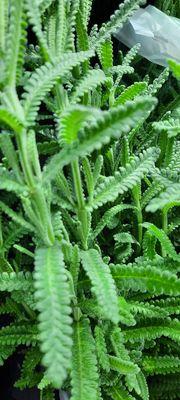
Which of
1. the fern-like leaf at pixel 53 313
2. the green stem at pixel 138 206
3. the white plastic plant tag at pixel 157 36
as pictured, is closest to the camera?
the fern-like leaf at pixel 53 313

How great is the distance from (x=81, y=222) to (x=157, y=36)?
1.71ft

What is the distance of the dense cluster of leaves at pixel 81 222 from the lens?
50 centimetres

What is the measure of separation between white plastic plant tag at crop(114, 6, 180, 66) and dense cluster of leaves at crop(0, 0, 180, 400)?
11 centimetres

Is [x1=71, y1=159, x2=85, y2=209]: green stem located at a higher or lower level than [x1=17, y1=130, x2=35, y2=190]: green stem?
lower

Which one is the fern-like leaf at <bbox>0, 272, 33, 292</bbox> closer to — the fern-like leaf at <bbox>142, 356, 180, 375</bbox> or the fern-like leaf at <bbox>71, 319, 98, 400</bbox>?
the fern-like leaf at <bbox>71, 319, 98, 400</bbox>

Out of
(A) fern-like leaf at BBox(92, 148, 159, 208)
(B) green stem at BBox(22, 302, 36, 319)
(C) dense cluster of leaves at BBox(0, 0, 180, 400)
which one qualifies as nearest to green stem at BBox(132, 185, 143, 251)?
(C) dense cluster of leaves at BBox(0, 0, 180, 400)

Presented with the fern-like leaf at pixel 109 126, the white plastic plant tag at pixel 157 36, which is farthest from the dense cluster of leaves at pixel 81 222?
the white plastic plant tag at pixel 157 36

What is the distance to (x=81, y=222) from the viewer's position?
2.14 ft

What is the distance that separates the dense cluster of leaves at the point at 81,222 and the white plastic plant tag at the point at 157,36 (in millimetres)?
106

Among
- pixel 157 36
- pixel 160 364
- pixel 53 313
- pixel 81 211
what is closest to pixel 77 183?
pixel 81 211

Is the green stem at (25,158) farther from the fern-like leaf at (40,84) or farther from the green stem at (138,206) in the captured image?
the green stem at (138,206)

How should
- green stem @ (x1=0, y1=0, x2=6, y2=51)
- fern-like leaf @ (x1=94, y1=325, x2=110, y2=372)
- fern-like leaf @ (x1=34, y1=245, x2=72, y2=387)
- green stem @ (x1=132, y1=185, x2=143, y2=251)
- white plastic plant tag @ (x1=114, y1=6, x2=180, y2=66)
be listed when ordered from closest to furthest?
fern-like leaf @ (x1=34, y1=245, x2=72, y2=387) → green stem @ (x1=0, y1=0, x2=6, y2=51) → fern-like leaf @ (x1=94, y1=325, x2=110, y2=372) → green stem @ (x1=132, y1=185, x2=143, y2=251) → white plastic plant tag @ (x1=114, y1=6, x2=180, y2=66)

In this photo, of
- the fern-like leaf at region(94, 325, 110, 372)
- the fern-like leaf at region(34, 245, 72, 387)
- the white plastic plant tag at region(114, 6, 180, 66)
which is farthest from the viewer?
the white plastic plant tag at region(114, 6, 180, 66)

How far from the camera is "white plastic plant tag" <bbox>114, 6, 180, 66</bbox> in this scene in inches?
38.4
